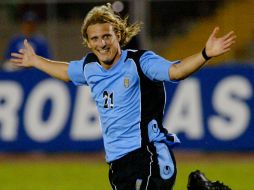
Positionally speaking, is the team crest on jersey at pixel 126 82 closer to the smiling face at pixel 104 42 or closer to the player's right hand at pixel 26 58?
the smiling face at pixel 104 42

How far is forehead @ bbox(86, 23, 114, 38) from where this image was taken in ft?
21.4

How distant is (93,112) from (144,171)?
6766mm

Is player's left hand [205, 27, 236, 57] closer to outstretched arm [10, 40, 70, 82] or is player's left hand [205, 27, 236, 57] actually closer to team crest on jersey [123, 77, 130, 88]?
team crest on jersey [123, 77, 130, 88]

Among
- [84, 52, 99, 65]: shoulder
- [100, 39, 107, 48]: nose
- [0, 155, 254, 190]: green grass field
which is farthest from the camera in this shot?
[0, 155, 254, 190]: green grass field

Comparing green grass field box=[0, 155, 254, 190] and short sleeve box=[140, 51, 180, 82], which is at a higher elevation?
short sleeve box=[140, 51, 180, 82]

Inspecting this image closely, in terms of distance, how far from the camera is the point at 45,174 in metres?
12.0

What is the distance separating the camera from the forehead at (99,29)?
654cm

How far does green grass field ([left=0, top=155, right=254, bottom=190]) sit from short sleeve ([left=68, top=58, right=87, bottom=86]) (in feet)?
12.1

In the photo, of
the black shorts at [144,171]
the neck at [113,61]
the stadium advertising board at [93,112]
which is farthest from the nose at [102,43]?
the stadium advertising board at [93,112]

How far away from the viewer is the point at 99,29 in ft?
21.5

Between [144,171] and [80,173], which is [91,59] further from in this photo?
[80,173]

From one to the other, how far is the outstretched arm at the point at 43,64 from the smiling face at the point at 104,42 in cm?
74

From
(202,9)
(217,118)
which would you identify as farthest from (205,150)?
(202,9)

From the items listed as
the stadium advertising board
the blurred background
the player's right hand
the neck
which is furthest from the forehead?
the stadium advertising board
